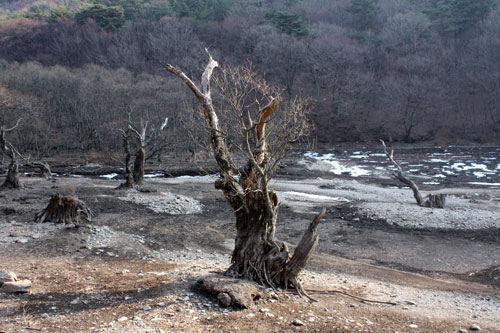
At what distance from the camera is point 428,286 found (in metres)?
11.3

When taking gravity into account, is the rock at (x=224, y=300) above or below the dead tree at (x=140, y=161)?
below

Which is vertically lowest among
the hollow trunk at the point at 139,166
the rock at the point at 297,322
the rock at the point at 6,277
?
the rock at the point at 297,322

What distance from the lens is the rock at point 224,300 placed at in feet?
25.3

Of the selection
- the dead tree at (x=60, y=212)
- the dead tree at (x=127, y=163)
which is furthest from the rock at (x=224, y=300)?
the dead tree at (x=127, y=163)

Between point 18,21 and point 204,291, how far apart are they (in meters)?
90.8

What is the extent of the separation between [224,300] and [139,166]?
14825 mm

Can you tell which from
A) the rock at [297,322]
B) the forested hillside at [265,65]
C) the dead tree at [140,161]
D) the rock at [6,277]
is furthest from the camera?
the forested hillside at [265,65]

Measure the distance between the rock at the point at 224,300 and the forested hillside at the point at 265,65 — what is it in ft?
117

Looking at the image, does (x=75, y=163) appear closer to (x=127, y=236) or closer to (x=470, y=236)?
(x=127, y=236)

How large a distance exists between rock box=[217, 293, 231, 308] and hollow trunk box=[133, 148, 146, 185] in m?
14.5

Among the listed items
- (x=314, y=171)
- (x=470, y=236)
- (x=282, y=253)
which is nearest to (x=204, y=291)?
(x=282, y=253)

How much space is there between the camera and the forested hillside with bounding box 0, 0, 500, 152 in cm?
4850

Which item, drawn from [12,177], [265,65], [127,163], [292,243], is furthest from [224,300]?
[265,65]

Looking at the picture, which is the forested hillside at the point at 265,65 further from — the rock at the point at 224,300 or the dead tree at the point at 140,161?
the rock at the point at 224,300
